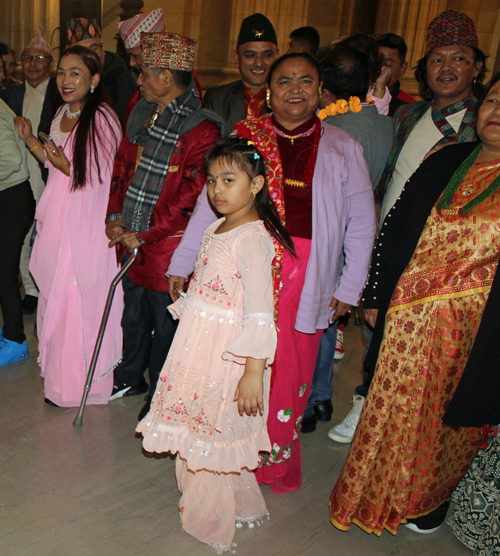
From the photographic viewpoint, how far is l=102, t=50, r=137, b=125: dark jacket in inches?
159

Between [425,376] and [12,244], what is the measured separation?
263 centimetres

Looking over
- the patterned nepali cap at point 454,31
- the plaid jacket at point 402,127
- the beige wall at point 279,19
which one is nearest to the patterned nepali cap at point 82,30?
the plaid jacket at point 402,127

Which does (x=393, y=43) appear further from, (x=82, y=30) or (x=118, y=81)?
(x=82, y=30)

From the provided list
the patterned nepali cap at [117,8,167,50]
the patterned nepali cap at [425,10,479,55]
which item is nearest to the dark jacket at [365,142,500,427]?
the patterned nepali cap at [425,10,479,55]

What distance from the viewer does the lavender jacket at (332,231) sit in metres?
2.36

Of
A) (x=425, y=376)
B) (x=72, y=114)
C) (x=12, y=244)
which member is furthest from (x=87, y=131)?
(x=425, y=376)

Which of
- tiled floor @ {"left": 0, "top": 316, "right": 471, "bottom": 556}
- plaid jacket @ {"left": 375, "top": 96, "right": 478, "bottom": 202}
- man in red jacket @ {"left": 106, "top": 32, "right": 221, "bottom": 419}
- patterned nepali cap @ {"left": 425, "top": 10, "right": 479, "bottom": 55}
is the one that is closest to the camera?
tiled floor @ {"left": 0, "top": 316, "right": 471, "bottom": 556}

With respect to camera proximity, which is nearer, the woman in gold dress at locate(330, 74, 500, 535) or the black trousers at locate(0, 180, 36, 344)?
the woman in gold dress at locate(330, 74, 500, 535)

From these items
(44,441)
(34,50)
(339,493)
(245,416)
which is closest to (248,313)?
(245,416)

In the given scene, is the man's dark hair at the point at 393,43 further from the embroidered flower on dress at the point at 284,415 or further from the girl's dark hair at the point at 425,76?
the embroidered flower on dress at the point at 284,415

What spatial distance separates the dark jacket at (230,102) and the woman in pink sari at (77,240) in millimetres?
779

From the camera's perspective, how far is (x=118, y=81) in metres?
4.12

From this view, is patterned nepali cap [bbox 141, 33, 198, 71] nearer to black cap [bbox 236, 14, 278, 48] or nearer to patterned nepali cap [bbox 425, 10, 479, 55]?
black cap [bbox 236, 14, 278, 48]

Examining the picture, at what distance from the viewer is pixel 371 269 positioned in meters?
2.38
